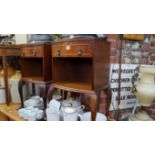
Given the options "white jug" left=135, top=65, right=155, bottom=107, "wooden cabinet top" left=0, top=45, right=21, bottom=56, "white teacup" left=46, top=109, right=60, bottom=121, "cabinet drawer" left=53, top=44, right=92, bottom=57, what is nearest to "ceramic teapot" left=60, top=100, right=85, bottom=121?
"white teacup" left=46, top=109, right=60, bottom=121

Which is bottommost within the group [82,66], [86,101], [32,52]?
[86,101]

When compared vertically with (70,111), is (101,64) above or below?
above

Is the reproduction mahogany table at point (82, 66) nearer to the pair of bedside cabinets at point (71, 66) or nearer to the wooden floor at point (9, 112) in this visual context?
the pair of bedside cabinets at point (71, 66)

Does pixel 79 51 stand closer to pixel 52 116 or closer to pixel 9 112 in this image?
pixel 52 116

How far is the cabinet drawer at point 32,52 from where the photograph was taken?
1.35m

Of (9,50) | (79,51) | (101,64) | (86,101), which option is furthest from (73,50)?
(9,50)

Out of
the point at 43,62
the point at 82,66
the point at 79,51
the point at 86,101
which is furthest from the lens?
the point at 86,101

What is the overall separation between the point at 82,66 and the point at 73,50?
0.41 meters

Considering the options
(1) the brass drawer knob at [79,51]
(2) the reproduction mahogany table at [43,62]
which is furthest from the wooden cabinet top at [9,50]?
(1) the brass drawer knob at [79,51]

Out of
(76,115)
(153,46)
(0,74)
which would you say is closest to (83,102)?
(76,115)

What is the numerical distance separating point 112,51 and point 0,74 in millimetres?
1286

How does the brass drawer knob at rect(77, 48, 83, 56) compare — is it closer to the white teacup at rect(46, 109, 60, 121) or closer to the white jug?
the white teacup at rect(46, 109, 60, 121)

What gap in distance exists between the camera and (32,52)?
56.0 inches

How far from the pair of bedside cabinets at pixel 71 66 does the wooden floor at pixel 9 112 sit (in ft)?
0.88
